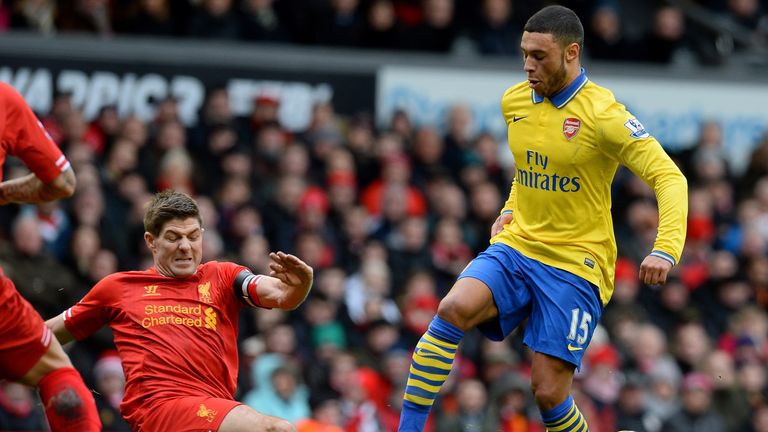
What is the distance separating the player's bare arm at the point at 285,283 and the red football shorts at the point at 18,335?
1342 mm

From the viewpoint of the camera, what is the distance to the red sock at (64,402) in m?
8.17

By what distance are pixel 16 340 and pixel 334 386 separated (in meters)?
4.93

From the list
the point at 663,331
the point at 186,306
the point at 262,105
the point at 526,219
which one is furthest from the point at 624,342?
the point at 186,306

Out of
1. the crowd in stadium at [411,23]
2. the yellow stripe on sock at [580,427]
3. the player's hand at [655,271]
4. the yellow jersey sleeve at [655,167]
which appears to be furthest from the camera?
the crowd in stadium at [411,23]

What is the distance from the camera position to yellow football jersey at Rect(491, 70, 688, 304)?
7.80 metres

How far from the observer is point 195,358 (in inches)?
301

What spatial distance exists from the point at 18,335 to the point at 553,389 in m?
2.90

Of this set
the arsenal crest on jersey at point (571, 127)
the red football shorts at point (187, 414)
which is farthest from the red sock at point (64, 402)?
the arsenal crest on jersey at point (571, 127)

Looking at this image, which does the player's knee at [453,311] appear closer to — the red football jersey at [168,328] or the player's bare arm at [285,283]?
the player's bare arm at [285,283]

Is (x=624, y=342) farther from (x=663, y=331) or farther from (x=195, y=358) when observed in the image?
(x=195, y=358)

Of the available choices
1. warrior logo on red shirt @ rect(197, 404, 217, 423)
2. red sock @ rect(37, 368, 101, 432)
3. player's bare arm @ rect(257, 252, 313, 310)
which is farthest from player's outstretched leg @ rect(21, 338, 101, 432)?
player's bare arm @ rect(257, 252, 313, 310)

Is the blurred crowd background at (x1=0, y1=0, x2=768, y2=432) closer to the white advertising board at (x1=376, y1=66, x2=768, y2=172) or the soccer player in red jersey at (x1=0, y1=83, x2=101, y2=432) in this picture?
the white advertising board at (x1=376, y1=66, x2=768, y2=172)

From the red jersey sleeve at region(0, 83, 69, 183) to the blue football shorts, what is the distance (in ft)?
7.76

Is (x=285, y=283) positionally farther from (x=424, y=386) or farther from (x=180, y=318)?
(x=424, y=386)
